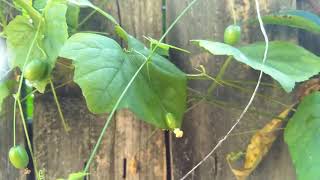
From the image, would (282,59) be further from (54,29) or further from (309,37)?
(54,29)

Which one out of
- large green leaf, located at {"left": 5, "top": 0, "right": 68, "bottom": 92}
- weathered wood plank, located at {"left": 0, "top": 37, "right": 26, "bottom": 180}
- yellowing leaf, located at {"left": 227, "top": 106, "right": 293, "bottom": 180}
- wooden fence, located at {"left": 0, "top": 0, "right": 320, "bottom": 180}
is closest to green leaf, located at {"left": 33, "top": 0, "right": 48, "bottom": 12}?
large green leaf, located at {"left": 5, "top": 0, "right": 68, "bottom": 92}

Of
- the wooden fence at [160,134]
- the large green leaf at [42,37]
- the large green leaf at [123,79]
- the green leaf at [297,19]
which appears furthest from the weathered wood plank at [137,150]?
the green leaf at [297,19]

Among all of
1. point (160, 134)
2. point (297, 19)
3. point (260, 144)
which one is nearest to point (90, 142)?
point (160, 134)

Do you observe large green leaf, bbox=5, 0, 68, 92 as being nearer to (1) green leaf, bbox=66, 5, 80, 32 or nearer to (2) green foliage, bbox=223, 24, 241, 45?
(1) green leaf, bbox=66, 5, 80, 32

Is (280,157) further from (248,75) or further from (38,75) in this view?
(38,75)

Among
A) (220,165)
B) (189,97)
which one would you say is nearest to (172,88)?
(189,97)

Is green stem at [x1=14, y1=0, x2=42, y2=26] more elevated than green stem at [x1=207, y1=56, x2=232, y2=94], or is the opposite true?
green stem at [x1=14, y1=0, x2=42, y2=26]
